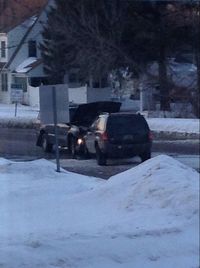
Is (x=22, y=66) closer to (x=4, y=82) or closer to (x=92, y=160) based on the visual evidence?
(x=4, y=82)

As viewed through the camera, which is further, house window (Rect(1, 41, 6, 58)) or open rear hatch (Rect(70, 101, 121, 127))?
house window (Rect(1, 41, 6, 58))

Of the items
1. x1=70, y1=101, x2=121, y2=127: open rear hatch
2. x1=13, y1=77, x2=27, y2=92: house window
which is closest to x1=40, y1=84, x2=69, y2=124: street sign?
x1=70, y1=101, x2=121, y2=127: open rear hatch

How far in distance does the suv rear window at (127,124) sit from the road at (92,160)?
0.75 meters

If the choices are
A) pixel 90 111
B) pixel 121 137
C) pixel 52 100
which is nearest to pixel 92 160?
pixel 90 111

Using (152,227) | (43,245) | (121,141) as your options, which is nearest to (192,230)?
(152,227)

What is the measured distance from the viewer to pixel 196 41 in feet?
36.8

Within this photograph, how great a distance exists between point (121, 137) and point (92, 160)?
111 inches

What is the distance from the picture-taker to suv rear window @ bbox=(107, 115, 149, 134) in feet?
59.6

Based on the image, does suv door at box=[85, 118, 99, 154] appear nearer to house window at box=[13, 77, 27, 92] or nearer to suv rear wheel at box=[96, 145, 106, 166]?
suv rear wheel at box=[96, 145, 106, 166]

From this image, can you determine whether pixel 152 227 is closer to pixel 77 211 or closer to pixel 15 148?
pixel 77 211

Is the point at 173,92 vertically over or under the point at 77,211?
over

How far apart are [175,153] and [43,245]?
1427cm

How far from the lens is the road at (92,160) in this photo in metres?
18.4

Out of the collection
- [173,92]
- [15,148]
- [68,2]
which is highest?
[68,2]
